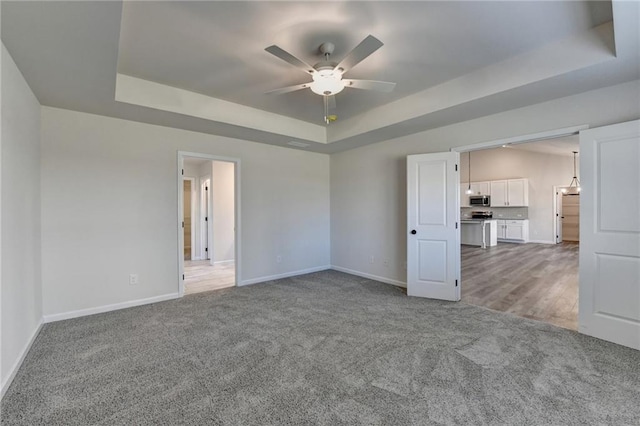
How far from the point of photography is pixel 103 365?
2289 millimetres

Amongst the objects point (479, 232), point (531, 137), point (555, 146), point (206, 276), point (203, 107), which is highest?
point (555, 146)

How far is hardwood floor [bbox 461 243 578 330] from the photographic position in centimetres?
352

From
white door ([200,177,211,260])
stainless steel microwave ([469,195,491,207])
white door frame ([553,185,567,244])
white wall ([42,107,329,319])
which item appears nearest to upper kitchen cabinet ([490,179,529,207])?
stainless steel microwave ([469,195,491,207])

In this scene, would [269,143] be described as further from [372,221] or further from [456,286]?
[456,286]

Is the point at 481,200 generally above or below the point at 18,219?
above

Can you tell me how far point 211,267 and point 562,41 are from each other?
6.60 metres

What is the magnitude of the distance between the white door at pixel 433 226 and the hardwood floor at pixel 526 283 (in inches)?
17.6

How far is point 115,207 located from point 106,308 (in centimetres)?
125

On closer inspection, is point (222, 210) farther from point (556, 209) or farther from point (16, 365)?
point (556, 209)

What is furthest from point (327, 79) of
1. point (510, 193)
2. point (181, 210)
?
point (510, 193)

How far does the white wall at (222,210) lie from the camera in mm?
6793

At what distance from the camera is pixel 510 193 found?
10008 mm

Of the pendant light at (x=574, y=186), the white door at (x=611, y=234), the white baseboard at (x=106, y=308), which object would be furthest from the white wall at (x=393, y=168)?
the pendant light at (x=574, y=186)

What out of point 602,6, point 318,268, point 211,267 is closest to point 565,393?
point 602,6
